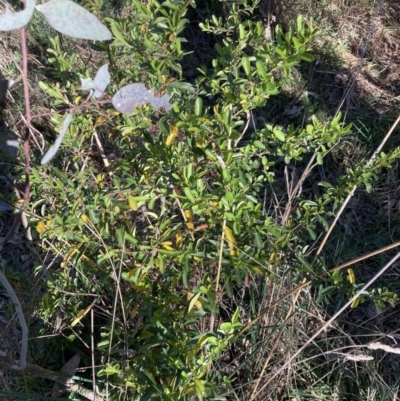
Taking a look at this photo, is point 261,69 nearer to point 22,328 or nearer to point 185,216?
point 185,216

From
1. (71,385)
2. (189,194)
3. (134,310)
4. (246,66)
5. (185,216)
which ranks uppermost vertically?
(246,66)

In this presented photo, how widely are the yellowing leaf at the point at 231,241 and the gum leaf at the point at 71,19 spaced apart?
2.58 ft

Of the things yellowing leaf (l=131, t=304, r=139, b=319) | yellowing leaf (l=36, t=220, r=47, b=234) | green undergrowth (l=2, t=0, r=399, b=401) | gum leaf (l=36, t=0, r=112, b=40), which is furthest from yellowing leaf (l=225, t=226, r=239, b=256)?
gum leaf (l=36, t=0, r=112, b=40)

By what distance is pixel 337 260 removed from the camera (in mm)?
2477

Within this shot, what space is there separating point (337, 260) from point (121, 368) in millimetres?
1196

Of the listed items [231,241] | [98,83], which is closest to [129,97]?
[98,83]

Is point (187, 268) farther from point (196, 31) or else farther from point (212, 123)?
point (196, 31)

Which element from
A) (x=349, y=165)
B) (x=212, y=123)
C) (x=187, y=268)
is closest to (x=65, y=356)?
(x=187, y=268)

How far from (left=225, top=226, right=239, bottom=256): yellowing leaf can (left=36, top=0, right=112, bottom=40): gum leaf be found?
79 cm

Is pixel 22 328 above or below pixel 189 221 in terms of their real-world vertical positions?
below

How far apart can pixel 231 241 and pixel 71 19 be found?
836 millimetres

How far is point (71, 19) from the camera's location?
32.5 inches

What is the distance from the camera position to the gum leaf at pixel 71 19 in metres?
0.82

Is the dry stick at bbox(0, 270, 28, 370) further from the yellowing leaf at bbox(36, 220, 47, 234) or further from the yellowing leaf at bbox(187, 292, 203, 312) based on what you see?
the yellowing leaf at bbox(187, 292, 203, 312)
